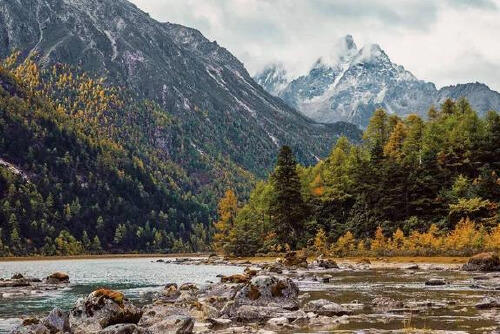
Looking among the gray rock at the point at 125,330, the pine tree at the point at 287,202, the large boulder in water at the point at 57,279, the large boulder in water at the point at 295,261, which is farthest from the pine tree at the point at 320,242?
the gray rock at the point at 125,330

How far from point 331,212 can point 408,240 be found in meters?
33.6

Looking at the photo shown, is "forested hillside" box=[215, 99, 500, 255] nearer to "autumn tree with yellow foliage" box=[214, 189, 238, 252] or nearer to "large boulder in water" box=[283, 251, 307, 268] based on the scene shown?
"autumn tree with yellow foliage" box=[214, 189, 238, 252]

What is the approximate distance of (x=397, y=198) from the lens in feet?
369

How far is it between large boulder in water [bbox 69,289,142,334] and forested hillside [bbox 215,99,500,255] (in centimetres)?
6505

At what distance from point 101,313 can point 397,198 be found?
295ft

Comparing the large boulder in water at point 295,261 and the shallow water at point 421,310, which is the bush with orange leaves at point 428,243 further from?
the shallow water at point 421,310

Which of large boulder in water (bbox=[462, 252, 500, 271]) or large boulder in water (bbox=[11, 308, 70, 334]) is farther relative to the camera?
large boulder in water (bbox=[462, 252, 500, 271])

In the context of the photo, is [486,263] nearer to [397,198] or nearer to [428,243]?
[428,243]

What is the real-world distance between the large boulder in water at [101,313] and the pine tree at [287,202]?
95767 mm

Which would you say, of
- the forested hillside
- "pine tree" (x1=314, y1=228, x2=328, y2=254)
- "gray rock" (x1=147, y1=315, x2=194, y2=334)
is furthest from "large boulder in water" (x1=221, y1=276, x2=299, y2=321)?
"pine tree" (x1=314, y1=228, x2=328, y2=254)

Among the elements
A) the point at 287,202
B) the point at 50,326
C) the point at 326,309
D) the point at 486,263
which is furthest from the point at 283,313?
the point at 287,202

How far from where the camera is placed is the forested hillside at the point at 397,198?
97.9m

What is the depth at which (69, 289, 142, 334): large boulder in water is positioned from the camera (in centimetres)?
2961

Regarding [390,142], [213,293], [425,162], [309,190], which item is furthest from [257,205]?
[213,293]
